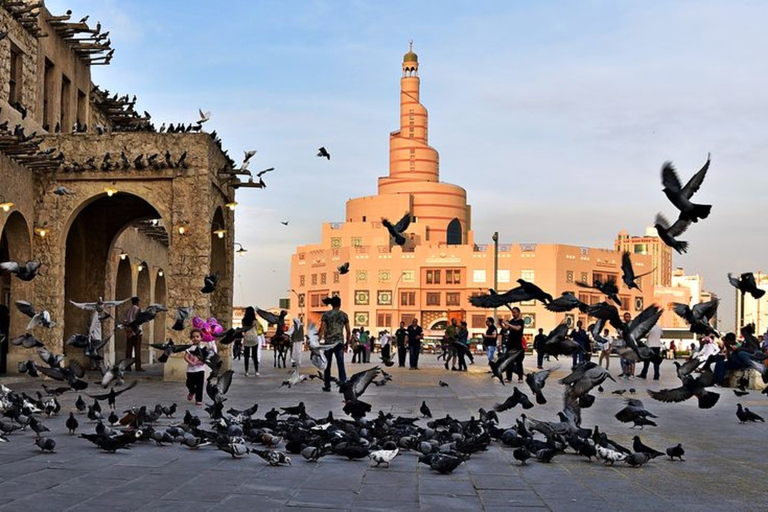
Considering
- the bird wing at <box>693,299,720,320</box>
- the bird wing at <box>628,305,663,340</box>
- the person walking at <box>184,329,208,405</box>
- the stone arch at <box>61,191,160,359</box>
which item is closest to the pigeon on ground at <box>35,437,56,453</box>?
the person walking at <box>184,329,208,405</box>

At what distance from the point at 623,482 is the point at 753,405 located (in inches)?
411

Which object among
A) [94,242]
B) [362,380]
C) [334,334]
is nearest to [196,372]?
[334,334]

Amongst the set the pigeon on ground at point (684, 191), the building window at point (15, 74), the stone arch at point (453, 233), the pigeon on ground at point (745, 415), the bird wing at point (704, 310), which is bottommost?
the pigeon on ground at point (745, 415)

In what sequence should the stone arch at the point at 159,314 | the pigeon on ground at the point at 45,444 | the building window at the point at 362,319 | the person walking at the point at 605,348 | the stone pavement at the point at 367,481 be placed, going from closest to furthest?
the stone pavement at the point at 367,481 → the pigeon on ground at the point at 45,444 → the person walking at the point at 605,348 → the stone arch at the point at 159,314 → the building window at the point at 362,319

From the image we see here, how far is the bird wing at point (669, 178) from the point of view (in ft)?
34.8

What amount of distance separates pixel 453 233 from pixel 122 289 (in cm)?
8172

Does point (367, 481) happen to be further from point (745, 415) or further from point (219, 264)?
point (219, 264)

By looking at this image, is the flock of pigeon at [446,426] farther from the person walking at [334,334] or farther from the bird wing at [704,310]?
the person walking at [334,334]

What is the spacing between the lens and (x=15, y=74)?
22.2 meters

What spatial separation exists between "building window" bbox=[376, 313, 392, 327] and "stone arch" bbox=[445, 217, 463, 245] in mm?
15119

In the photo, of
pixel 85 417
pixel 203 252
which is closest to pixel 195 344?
pixel 85 417

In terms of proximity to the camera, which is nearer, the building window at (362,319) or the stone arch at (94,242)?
Result: the stone arch at (94,242)

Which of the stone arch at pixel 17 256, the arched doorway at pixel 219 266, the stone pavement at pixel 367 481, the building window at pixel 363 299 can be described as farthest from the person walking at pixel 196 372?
the building window at pixel 363 299

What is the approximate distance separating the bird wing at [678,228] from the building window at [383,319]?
88.6 meters
